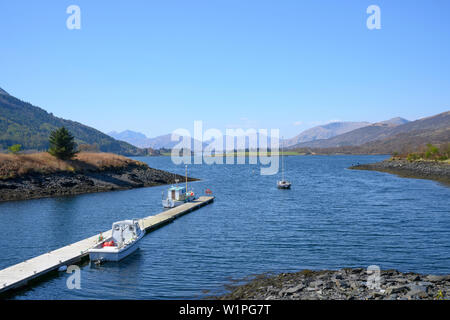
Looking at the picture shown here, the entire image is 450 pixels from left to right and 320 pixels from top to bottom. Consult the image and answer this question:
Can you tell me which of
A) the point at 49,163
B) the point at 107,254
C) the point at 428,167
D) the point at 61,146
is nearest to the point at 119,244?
the point at 107,254

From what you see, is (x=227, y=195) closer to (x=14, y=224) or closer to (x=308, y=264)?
(x=14, y=224)

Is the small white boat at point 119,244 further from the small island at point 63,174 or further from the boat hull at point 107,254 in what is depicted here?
the small island at point 63,174

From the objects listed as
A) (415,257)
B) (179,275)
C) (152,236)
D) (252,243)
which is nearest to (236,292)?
(179,275)

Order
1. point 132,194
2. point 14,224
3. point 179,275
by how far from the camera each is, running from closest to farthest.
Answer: point 179,275 < point 14,224 < point 132,194

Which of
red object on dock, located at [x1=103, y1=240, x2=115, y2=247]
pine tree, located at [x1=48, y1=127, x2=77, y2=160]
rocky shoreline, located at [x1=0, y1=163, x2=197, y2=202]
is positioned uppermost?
pine tree, located at [x1=48, y1=127, x2=77, y2=160]

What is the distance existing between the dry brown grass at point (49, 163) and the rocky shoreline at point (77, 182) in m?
1.11

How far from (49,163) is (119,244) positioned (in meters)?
58.7

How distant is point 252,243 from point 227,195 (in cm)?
4050

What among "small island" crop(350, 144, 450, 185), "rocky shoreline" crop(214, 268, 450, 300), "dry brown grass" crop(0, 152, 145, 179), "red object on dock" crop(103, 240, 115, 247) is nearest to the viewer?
"rocky shoreline" crop(214, 268, 450, 300)

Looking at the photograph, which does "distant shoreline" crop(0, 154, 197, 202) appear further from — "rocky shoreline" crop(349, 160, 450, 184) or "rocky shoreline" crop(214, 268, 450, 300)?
"rocky shoreline" crop(349, 160, 450, 184)

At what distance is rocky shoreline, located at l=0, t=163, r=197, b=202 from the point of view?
2651 inches

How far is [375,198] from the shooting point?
6462 centimetres

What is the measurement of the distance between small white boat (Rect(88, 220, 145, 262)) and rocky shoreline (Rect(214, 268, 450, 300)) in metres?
10.9

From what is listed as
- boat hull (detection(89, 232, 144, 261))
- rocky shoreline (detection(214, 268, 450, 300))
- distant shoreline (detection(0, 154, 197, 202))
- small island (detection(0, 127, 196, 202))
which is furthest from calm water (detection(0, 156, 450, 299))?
small island (detection(0, 127, 196, 202))
